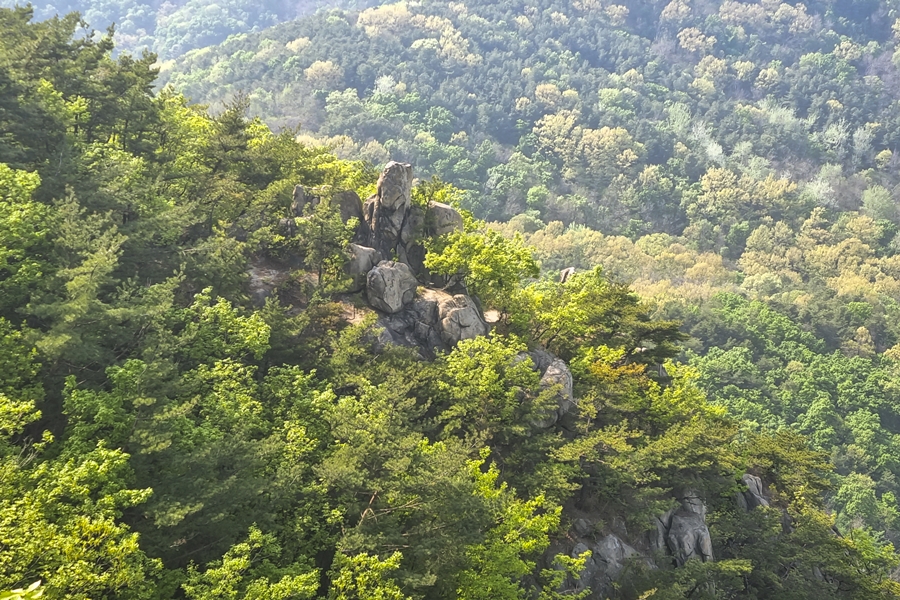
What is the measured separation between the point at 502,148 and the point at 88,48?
126014 millimetres

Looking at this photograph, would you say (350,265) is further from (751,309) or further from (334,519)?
(751,309)

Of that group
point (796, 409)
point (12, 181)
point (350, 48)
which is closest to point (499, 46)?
point (350, 48)

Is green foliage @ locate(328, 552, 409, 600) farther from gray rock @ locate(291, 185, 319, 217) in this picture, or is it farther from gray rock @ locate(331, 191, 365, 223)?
gray rock @ locate(291, 185, 319, 217)

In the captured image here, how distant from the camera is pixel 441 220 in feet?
106

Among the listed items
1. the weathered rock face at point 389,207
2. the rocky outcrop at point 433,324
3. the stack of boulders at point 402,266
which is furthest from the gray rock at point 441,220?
the rocky outcrop at point 433,324

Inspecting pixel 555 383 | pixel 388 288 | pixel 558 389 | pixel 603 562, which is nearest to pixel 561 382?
pixel 555 383

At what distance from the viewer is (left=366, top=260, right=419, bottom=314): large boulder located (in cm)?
2855

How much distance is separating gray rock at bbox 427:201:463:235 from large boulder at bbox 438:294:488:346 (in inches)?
171

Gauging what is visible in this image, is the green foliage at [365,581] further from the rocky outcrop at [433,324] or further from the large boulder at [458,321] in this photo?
the large boulder at [458,321]

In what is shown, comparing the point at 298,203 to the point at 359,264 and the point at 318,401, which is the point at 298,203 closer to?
the point at 359,264

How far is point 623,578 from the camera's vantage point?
79.0ft

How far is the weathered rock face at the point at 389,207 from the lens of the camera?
101 feet

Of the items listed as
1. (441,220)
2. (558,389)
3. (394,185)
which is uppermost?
(394,185)

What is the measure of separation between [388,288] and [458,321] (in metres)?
3.51
